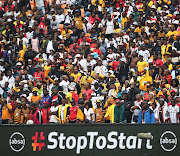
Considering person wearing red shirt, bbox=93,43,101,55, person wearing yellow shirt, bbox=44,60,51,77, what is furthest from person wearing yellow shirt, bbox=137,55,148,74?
person wearing yellow shirt, bbox=44,60,51,77

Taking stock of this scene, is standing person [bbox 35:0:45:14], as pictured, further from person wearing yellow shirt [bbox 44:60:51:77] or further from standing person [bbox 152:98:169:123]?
standing person [bbox 152:98:169:123]

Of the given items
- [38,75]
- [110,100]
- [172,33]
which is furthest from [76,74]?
[172,33]

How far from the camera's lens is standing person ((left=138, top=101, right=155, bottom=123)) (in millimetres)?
16531

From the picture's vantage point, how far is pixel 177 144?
48.3 ft

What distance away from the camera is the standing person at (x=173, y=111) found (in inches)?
690

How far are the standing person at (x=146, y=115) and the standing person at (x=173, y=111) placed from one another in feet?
3.86

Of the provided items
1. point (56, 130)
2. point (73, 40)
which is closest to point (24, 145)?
point (56, 130)

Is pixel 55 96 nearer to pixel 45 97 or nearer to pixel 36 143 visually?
pixel 45 97

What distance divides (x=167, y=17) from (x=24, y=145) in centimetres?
1240

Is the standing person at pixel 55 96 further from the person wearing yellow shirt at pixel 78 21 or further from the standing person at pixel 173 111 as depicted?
the person wearing yellow shirt at pixel 78 21

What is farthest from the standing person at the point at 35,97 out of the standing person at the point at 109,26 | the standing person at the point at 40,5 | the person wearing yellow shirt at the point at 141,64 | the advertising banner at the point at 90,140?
the standing person at the point at 40,5

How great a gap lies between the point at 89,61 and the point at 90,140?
768cm

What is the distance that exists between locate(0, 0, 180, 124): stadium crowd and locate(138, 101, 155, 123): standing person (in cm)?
3

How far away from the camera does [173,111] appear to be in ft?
57.9
